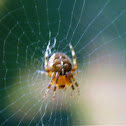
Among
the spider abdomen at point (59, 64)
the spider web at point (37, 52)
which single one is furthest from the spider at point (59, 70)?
the spider web at point (37, 52)

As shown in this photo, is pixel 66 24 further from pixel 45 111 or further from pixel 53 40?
pixel 45 111

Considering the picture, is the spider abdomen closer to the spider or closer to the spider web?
the spider

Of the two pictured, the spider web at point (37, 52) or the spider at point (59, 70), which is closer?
the spider at point (59, 70)

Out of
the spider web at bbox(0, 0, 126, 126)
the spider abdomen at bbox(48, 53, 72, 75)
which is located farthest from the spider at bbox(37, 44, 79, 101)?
the spider web at bbox(0, 0, 126, 126)

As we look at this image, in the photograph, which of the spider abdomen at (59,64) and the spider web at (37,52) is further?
Answer: the spider web at (37,52)

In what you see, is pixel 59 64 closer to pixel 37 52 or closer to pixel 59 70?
pixel 59 70

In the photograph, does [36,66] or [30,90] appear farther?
[30,90]

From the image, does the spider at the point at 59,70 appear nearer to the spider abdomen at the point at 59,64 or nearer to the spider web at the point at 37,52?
the spider abdomen at the point at 59,64

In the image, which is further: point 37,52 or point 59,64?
point 37,52

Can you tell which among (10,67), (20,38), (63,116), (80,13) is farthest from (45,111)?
(80,13)

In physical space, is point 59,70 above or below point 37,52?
below

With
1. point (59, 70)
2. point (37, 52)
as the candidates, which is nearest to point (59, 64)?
point (59, 70)
